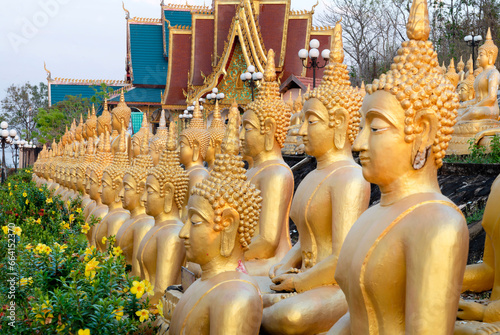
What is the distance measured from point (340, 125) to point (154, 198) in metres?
1.57

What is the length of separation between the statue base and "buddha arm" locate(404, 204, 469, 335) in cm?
763

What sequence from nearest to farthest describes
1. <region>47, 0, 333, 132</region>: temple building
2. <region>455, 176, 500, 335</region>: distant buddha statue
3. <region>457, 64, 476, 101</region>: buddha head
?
1. <region>455, 176, 500, 335</region>: distant buddha statue
2. <region>457, 64, 476, 101</region>: buddha head
3. <region>47, 0, 333, 132</region>: temple building

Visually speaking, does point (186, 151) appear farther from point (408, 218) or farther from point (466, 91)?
point (466, 91)

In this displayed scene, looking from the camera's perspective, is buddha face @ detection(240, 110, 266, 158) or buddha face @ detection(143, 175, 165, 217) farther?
buddha face @ detection(240, 110, 266, 158)

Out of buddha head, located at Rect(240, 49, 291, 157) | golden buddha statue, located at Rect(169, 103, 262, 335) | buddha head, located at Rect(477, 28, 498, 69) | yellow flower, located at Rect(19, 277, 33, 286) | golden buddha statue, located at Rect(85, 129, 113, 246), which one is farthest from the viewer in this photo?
buddha head, located at Rect(477, 28, 498, 69)

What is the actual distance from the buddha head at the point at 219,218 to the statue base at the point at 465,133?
7039mm

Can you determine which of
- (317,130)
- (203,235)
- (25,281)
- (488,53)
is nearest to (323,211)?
(317,130)

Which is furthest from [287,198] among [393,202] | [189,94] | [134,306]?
[189,94]

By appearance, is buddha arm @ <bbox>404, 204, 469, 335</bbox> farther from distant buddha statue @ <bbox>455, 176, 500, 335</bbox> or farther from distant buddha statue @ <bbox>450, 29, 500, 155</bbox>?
distant buddha statue @ <bbox>450, 29, 500, 155</bbox>

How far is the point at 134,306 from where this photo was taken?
149 inches

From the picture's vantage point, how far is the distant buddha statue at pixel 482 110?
9734 mm

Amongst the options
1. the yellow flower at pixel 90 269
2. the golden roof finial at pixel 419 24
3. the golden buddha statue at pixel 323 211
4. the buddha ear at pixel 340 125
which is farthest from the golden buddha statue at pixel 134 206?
the golden roof finial at pixel 419 24

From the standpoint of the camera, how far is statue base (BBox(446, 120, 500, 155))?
9.56 metres

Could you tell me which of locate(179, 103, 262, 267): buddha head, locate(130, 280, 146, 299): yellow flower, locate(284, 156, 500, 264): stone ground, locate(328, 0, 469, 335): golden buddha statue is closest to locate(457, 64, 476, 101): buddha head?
locate(284, 156, 500, 264): stone ground
